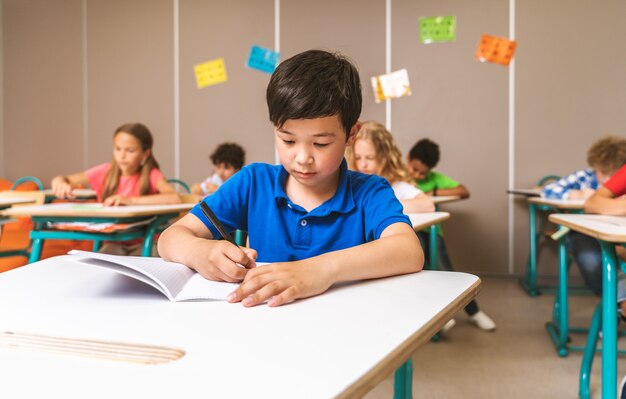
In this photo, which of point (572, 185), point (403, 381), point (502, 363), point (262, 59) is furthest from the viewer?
point (262, 59)

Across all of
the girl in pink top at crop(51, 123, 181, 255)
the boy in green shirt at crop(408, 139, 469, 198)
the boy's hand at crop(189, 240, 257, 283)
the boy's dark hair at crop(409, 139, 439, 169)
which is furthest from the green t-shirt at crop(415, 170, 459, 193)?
the boy's hand at crop(189, 240, 257, 283)

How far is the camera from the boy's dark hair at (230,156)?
162 inches

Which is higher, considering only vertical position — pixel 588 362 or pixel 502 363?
pixel 588 362

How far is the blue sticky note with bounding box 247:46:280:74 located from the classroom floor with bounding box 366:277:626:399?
255 centimetres

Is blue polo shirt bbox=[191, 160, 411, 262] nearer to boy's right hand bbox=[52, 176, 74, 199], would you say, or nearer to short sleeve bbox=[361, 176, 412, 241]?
short sleeve bbox=[361, 176, 412, 241]

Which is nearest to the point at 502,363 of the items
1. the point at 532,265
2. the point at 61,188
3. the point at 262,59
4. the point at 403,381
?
the point at 403,381

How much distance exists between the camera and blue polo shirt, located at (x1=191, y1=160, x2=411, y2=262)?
1.07 meters

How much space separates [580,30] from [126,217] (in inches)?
135

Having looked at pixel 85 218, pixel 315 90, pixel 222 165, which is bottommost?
pixel 85 218

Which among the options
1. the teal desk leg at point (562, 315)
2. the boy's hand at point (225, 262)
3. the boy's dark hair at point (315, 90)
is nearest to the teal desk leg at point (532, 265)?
the teal desk leg at point (562, 315)

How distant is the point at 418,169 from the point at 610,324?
85.2 inches

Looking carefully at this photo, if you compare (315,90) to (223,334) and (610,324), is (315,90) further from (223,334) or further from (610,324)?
(610,324)

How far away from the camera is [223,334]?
0.54 m

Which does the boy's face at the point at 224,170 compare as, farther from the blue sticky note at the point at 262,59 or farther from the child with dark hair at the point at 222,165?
the blue sticky note at the point at 262,59
